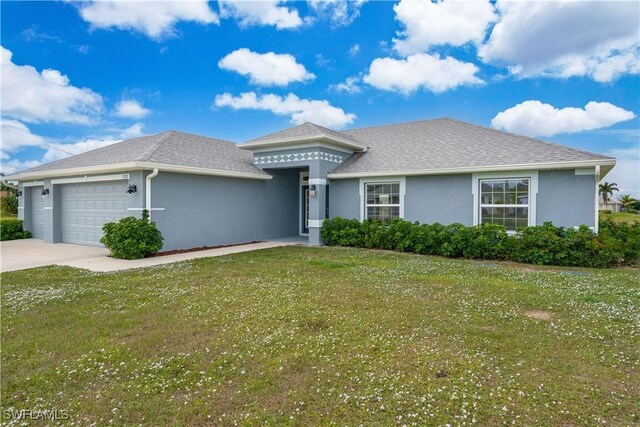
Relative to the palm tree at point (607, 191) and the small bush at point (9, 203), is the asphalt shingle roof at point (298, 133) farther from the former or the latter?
the palm tree at point (607, 191)

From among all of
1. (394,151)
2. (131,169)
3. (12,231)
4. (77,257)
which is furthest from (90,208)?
(394,151)

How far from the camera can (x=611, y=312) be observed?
497 cm

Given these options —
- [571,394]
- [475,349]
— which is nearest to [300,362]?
[475,349]

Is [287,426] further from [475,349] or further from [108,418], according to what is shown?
[475,349]

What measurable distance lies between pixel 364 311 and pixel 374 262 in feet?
14.3

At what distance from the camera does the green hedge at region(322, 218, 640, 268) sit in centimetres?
891

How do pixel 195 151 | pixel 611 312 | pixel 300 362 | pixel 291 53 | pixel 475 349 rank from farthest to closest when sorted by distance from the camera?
pixel 291 53 < pixel 195 151 < pixel 611 312 < pixel 475 349 < pixel 300 362

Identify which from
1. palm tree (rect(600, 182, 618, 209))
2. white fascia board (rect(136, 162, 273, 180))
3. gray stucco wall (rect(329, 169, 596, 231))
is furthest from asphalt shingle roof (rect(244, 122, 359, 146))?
palm tree (rect(600, 182, 618, 209))

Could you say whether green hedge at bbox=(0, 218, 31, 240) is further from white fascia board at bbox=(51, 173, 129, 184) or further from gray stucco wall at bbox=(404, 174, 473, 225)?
gray stucco wall at bbox=(404, 174, 473, 225)

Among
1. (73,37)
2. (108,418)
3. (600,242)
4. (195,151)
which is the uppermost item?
(73,37)

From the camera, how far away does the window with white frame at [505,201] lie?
10633mm

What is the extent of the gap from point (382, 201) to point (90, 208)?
444 inches

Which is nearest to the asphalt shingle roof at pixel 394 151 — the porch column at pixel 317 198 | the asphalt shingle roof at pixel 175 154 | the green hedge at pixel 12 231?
the asphalt shingle roof at pixel 175 154

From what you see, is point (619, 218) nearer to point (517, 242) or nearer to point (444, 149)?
point (444, 149)
